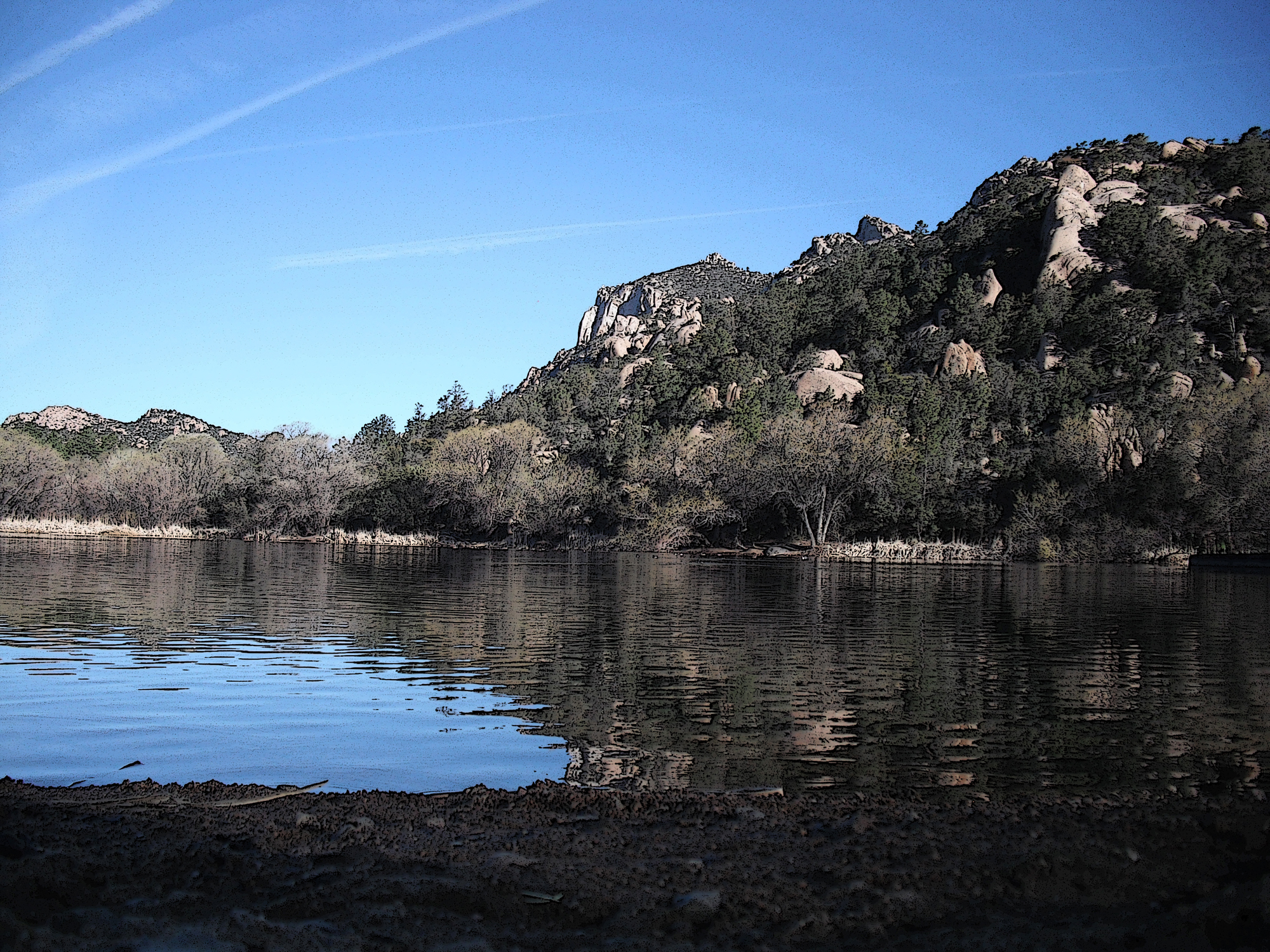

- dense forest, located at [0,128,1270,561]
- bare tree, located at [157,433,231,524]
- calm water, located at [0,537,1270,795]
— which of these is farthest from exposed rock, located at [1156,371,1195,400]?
bare tree, located at [157,433,231,524]

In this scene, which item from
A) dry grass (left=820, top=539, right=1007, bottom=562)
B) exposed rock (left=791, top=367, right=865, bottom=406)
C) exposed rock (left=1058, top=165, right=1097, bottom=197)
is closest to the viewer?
dry grass (left=820, top=539, right=1007, bottom=562)

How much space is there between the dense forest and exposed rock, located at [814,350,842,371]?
0.38m

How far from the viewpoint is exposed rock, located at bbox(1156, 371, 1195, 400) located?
88.5 meters

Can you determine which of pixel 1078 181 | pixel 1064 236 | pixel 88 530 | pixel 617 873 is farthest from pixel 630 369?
pixel 617 873

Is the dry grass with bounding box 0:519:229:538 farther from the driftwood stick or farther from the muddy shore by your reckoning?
the muddy shore

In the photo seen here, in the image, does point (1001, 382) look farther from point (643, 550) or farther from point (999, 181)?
point (999, 181)

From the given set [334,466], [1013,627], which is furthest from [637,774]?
[334,466]

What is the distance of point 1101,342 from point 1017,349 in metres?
8.51

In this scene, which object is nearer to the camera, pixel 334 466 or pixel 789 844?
pixel 789 844

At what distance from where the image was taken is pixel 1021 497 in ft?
238

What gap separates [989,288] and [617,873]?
4646 inches

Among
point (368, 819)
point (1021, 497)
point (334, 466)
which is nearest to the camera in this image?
point (368, 819)

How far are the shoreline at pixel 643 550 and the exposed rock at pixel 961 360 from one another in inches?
1108

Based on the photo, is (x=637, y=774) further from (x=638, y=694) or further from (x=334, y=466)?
(x=334, y=466)
